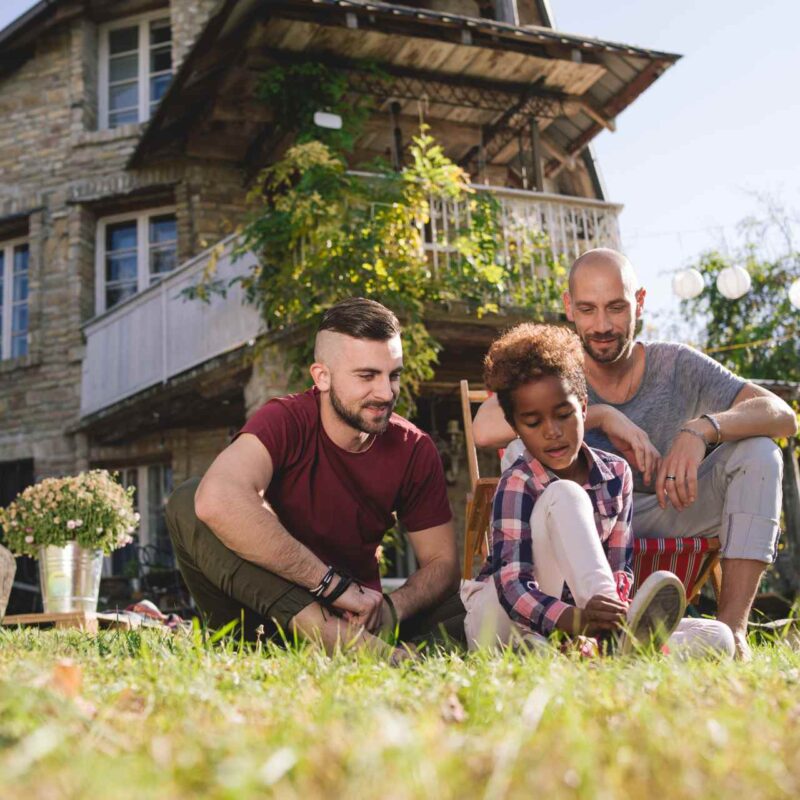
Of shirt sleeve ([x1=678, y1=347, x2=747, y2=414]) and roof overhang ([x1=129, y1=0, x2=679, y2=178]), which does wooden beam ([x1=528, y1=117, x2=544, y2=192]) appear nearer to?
roof overhang ([x1=129, y1=0, x2=679, y2=178])

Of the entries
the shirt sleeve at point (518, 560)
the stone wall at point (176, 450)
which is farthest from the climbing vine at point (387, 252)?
the shirt sleeve at point (518, 560)

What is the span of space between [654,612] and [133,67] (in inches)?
489

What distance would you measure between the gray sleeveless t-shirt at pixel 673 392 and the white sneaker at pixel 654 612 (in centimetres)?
124

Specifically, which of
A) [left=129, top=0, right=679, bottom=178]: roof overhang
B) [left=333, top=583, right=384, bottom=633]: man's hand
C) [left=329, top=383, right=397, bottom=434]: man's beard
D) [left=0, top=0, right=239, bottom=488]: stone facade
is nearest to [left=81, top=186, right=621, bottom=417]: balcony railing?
[left=0, top=0, right=239, bottom=488]: stone facade

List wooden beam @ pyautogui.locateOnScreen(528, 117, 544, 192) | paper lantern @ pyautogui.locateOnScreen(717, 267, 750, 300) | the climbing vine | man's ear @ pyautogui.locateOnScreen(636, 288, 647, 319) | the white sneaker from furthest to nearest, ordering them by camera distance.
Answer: wooden beam @ pyautogui.locateOnScreen(528, 117, 544, 192) < paper lantern @ pyautogui.locateOnScreen(717, 267, 750, 300) < the climbing vine < man's ear @ pyautogui.locateOnScreen(636, 288, 647, 319) < the white sneaker

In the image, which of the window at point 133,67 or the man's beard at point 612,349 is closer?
the man's beard at point 612,349

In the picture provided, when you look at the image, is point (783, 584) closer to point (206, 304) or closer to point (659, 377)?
point (206, 304)

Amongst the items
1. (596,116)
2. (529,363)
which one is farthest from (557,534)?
(596,116)

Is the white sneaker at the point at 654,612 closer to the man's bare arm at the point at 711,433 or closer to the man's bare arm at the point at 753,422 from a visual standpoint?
the man's bare arm at the point at 711,433

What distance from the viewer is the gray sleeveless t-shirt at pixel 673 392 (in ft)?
11.2

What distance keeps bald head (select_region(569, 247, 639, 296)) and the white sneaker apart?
4.57 feet

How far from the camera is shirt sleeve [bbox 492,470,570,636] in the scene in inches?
95.7

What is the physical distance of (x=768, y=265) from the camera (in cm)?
1614

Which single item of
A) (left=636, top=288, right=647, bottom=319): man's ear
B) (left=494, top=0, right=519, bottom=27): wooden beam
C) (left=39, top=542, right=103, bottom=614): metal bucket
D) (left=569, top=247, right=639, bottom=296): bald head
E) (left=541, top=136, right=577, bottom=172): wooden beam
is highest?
(left=494, top=0, right=519, bottom=27): wooden beam
